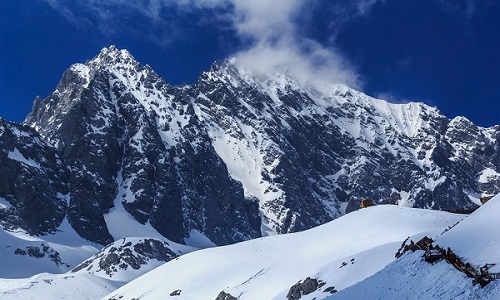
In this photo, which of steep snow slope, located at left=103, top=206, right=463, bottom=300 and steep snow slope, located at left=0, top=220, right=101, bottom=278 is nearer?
steep snow slope, located at left=103, top=206, right=463, bottom=300

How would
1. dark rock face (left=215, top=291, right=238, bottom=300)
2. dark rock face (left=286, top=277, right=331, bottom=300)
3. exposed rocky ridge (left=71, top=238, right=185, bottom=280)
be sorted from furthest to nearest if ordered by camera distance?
exposed rocky ridge (left=71, top=238, right=185, bottom=280)
dark rock face (left=215, top=291, right=238, bottom=300)
dark rock face (left=286, top=277, right=331, bottom=300)

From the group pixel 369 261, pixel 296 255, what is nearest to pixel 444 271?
pixel 369 261

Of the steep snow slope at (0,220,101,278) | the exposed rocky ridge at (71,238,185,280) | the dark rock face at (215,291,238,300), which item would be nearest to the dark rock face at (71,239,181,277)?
the exposed rocky ridge at (71,238,185,280)

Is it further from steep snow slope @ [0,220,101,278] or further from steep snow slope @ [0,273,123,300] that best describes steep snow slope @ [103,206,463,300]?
steep snow slope @ [0,220,101,278]

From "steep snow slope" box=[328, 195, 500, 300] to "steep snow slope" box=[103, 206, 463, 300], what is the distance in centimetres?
2025

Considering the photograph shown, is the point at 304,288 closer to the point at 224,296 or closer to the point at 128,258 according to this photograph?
the point at 224,296

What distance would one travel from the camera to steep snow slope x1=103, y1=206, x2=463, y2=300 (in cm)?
6153

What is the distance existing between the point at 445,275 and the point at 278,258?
50.2 metres

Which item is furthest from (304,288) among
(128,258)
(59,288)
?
(128,258)

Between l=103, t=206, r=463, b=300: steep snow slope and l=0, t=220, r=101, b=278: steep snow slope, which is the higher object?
l=0, t=220, r=101, b=278: steep snow slope

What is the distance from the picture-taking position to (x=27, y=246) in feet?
597

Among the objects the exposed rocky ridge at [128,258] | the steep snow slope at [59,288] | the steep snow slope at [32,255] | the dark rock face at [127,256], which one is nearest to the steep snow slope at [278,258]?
the steep snow slope at [59,288]

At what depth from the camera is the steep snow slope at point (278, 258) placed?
6153 cm

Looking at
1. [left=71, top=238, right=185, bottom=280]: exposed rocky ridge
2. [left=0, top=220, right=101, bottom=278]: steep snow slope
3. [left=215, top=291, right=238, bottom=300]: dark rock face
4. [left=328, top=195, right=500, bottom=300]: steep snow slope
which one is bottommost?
[left=328, top=195, right=500, bottom=300]: steep snow slope
